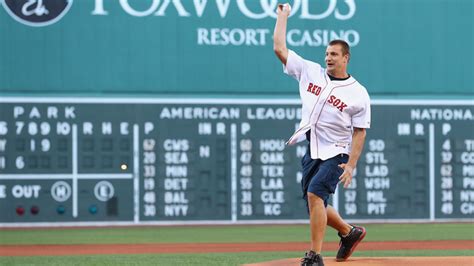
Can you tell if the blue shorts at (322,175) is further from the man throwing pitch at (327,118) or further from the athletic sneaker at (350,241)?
the athletic sneaker at (350,241)

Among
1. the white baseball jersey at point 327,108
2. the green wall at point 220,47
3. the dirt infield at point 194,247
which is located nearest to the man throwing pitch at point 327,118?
the white baseball jersey at point 327,108

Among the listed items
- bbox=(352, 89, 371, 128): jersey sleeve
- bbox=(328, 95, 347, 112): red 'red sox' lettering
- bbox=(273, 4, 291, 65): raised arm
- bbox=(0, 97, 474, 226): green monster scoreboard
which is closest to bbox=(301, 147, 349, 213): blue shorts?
bbox=(352, 89, 371, 128): jersey sleeve

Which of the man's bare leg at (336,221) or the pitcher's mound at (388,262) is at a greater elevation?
the man's bare leg at (336,221)

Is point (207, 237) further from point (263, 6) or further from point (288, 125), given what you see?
point (263, 6)

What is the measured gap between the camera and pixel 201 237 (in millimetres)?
12891

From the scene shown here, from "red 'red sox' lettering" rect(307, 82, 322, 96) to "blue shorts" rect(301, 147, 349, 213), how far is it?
0.42 metres

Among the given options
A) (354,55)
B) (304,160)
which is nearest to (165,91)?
(354,55)

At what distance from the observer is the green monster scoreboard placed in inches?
552

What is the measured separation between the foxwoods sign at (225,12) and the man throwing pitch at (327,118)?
25.1 feet

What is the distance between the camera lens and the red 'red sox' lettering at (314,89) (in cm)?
689

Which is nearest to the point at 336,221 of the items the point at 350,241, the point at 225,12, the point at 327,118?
the point at 350,241

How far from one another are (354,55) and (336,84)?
8193mm

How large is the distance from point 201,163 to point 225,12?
2125mm

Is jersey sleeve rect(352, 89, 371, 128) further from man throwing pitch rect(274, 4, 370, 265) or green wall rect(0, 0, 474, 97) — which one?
green wall rect(0, 0, 474, 97)
